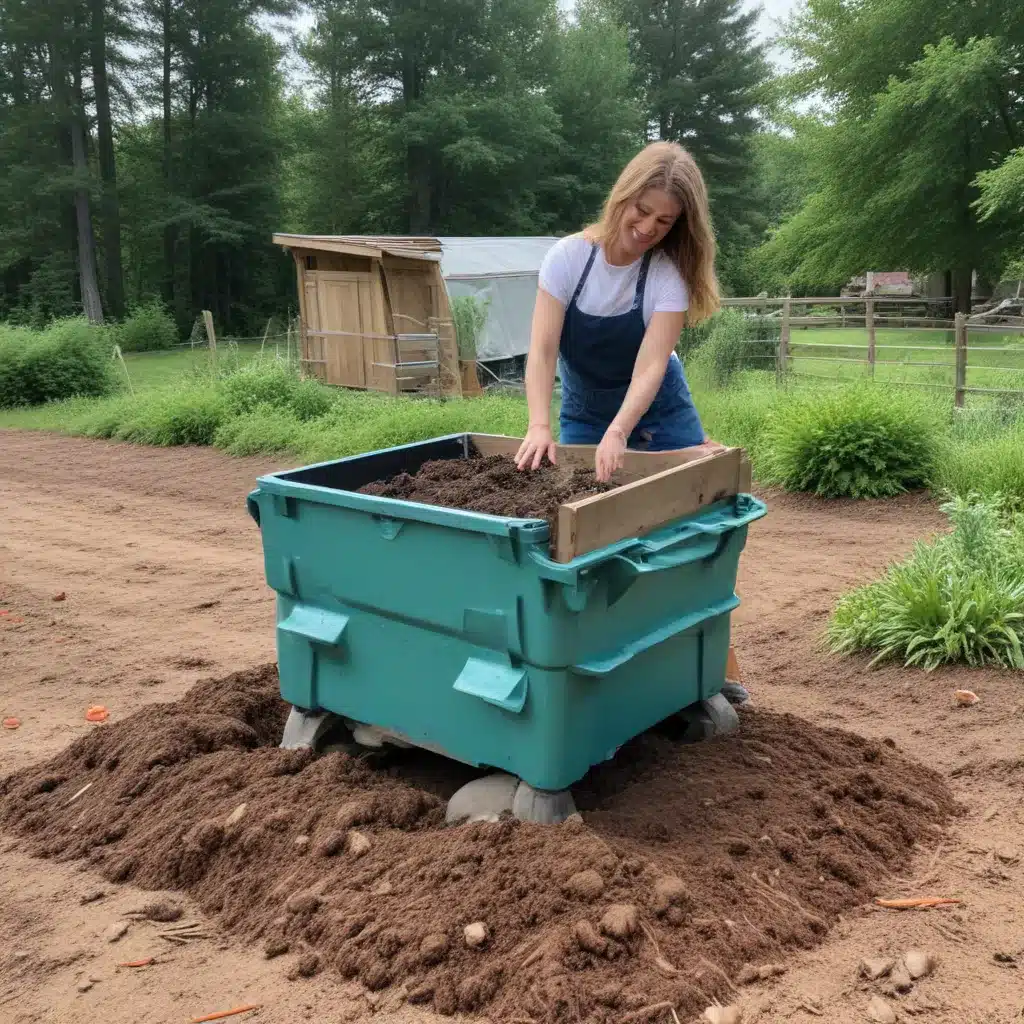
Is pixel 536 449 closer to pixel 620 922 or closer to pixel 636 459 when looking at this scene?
pixel 636 459

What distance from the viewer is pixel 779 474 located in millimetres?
8531

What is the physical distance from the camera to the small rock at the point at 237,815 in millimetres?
2895

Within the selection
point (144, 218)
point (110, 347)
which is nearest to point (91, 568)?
point (110, 347)

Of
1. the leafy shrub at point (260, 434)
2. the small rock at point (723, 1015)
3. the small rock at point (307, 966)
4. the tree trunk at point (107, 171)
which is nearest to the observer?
the small rock at point (723, 1015)

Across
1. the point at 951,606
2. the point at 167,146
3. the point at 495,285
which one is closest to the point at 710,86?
the point at 167,146

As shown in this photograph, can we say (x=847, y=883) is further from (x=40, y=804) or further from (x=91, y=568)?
(x=91, y=568)

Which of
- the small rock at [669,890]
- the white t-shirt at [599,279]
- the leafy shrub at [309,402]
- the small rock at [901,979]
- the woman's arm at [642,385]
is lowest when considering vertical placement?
the small rock at [901,979]

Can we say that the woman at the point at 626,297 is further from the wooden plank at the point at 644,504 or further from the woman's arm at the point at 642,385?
the wooden plank at the point at 644,504

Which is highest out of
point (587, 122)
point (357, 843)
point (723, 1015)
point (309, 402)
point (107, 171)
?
point (587, 122)

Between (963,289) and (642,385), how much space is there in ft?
92.4

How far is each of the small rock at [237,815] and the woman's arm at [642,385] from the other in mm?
1381

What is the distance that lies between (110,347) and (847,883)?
716 inches

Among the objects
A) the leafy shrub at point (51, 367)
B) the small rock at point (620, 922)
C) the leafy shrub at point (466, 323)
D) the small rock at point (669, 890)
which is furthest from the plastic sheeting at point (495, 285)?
the small rock at point (620, 922)

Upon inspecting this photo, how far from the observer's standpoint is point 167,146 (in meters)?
32.5
